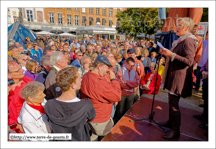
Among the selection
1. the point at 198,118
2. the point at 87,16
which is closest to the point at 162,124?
the point at 198,118

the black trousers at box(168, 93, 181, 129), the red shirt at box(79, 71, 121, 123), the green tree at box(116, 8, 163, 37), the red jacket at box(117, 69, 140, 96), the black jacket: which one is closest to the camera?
the black jacket

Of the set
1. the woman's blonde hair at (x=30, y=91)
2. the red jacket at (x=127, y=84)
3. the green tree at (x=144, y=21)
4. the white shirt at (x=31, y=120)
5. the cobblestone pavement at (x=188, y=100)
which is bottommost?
the cobblestone pavement at (x=188, y=100)

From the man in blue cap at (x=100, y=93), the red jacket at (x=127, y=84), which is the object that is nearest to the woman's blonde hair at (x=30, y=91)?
the man in blue cap at (x=100, y=93)

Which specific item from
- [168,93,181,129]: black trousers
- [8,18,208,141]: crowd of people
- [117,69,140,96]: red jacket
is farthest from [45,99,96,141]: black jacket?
[117,69,140,96]: red jacket

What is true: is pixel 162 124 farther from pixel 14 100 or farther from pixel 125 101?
pixel 14 100

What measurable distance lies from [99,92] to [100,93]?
23 millimetres

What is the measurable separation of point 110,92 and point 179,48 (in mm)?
1191

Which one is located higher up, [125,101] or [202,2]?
[202,2]

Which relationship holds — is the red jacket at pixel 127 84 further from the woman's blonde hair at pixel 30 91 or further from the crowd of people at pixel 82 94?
the woman's blonde hair at pixel 30 91

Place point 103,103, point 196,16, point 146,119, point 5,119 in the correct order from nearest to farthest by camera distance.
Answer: point 5,119 → point 103,103 → point 196,16 → point 146,119

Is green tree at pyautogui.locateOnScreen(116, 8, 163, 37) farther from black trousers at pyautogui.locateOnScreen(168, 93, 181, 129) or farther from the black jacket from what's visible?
the black jacket

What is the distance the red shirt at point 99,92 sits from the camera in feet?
6.02

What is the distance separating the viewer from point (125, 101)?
3.24 m

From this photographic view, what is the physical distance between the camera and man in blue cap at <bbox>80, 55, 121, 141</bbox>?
185cm
